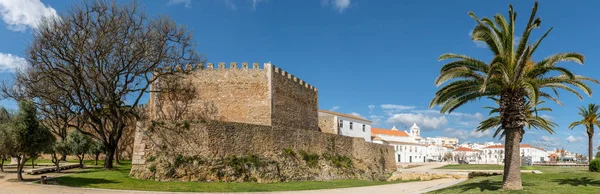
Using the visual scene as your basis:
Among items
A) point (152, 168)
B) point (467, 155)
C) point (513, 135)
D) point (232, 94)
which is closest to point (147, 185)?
point (152, 168)

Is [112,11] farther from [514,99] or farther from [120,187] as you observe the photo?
[514,99]

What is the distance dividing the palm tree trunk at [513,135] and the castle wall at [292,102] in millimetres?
17188

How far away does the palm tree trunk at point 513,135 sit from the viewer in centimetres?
1373

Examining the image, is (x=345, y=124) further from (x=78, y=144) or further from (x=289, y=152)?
(x=78, y=144)

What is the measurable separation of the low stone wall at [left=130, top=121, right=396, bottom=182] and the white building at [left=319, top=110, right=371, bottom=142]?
1413 cm

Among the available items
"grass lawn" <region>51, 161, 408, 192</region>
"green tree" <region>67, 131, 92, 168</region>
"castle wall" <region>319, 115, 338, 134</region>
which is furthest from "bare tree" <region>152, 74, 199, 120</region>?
"castle wall" <region>319, 115, 338, 134</region>

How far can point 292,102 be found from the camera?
32094mm

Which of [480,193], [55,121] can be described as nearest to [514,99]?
[480,193]

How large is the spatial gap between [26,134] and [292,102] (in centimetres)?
A: 1843

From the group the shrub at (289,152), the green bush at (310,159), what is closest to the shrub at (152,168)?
the shrub at (289,152)

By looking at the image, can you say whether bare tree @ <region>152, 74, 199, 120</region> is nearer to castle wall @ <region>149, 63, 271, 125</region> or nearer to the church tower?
castle wall @ <region>149, 63, 271, 125</region>

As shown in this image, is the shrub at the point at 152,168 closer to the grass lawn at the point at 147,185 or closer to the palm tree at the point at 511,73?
the grass lawn at the point at 147,185

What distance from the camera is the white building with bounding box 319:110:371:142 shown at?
4297 centimetres

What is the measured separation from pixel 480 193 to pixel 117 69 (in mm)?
19327
